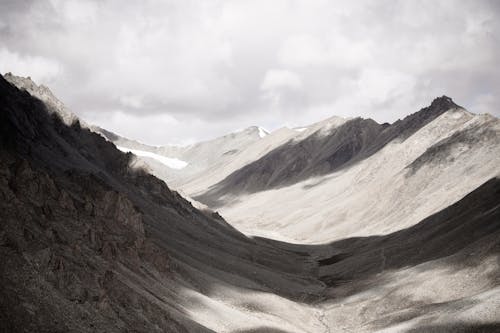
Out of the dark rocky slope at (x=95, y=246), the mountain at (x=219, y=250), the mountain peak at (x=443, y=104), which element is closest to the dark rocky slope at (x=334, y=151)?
the mountain peak at (x=443, y=104)

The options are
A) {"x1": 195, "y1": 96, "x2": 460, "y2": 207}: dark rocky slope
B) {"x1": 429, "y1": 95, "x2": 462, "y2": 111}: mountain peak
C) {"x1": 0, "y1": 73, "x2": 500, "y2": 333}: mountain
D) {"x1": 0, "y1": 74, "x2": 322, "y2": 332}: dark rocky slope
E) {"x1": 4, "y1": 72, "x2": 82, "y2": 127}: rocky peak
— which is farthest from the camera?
{"x1": 195, "y1": 96, "x2": 460, "y2": 207}: dark rocky slope

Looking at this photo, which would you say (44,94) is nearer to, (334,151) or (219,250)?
(219,250)

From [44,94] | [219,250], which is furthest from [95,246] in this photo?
[44,94]

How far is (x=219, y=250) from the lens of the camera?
61469 mm

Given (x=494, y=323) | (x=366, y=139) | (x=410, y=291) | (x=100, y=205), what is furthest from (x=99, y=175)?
(x=366, y=139)

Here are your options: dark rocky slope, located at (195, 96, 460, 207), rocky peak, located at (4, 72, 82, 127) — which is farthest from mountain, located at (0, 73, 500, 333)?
dark rocky slope, located at (195, 96, 460, 207)

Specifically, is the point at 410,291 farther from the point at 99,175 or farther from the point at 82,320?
the point at 99,175

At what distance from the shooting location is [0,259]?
20062mm

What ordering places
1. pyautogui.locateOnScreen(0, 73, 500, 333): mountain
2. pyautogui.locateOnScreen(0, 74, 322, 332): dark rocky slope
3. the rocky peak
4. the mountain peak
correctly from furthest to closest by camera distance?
the mountain peak < the rocky peak < pyautogui.locateOnScreen(0, 73, 500, 333): mountain < pyautogui.locateOnScreen(0, 74, 322, 332): dark rocky slope

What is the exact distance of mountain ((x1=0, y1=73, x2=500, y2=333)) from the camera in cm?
2297

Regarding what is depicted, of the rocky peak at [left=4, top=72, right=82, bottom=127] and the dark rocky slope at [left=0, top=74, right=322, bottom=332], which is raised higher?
the rocky peak at [left=4, top=72, right=82, bottom=127]

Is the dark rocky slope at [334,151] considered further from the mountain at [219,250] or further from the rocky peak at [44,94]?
the rocky peak at [44,94]

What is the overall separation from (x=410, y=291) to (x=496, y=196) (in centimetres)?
2161

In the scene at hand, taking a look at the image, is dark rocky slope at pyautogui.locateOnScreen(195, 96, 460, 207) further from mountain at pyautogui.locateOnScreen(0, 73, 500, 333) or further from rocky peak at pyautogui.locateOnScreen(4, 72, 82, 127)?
rocky peak at pyautogui.locateOnScreen(4, 72, 82, 127)
